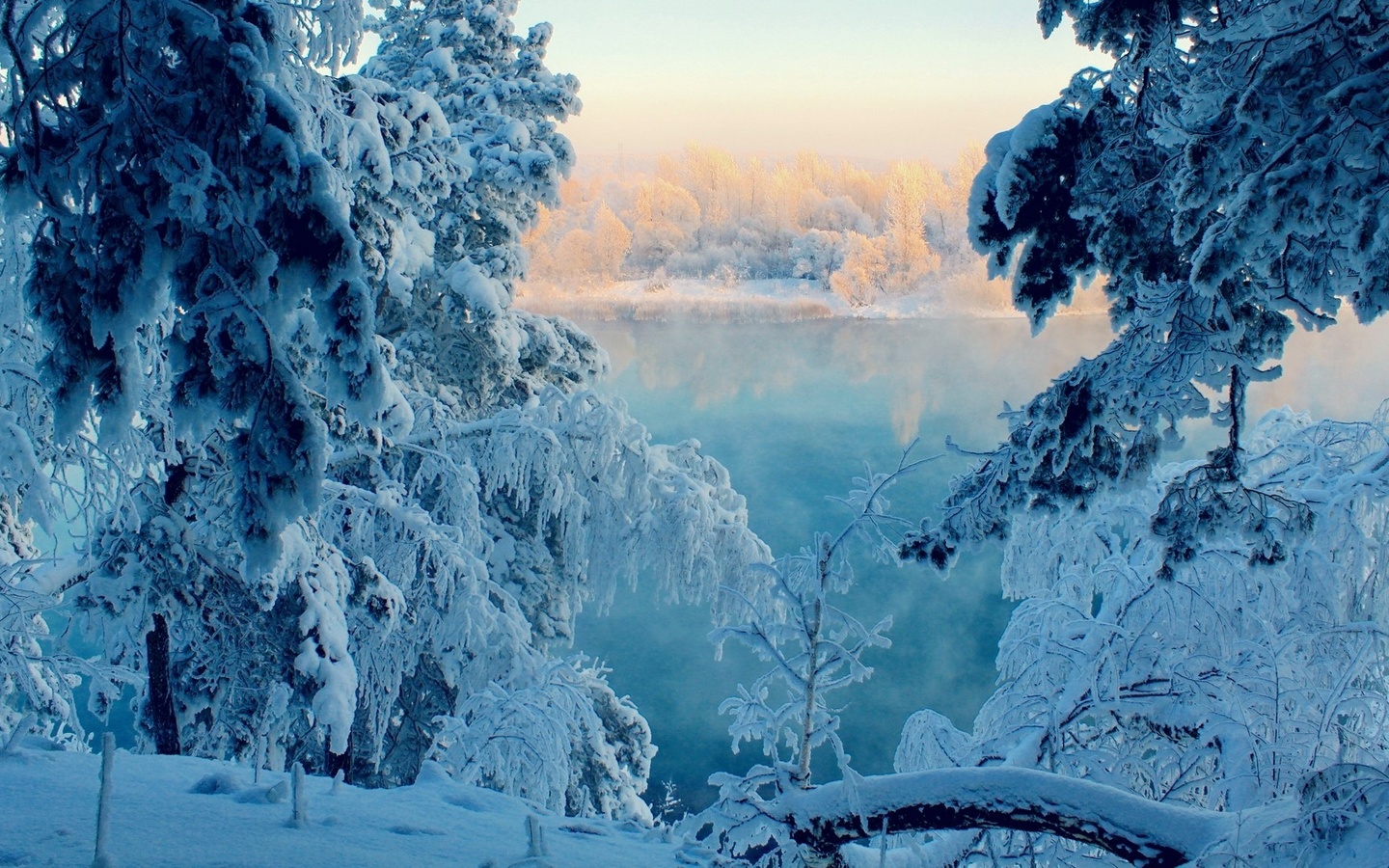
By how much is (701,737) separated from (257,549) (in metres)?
15.7

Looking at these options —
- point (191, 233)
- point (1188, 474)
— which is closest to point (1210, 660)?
point (1188, 474)

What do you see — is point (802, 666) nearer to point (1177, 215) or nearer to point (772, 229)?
point (1177, 215)

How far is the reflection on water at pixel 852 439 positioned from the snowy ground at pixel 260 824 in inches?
180

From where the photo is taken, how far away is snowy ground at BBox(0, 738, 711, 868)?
3787 millimetres

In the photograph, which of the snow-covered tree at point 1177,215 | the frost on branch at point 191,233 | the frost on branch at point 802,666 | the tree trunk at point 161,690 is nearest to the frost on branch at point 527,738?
the tree trunk at point 161,690

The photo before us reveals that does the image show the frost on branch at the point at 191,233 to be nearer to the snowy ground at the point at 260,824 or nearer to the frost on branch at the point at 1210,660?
the snowy ground at the point at 260,824

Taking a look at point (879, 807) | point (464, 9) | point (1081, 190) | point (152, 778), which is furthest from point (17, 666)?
point (464, 9)

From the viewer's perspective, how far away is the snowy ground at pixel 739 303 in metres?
57.7

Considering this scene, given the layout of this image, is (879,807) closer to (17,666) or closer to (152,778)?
(152,778)

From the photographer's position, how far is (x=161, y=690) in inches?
241

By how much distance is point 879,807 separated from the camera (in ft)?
12.4

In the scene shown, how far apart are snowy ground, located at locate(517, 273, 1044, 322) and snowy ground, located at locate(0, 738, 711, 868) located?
163 ft

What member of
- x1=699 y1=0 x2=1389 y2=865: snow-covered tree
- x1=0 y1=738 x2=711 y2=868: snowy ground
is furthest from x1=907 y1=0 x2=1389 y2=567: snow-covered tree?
x1=0 y1=738 x2=711 y2=868: snowy ground

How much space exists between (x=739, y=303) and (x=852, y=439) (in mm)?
35898
